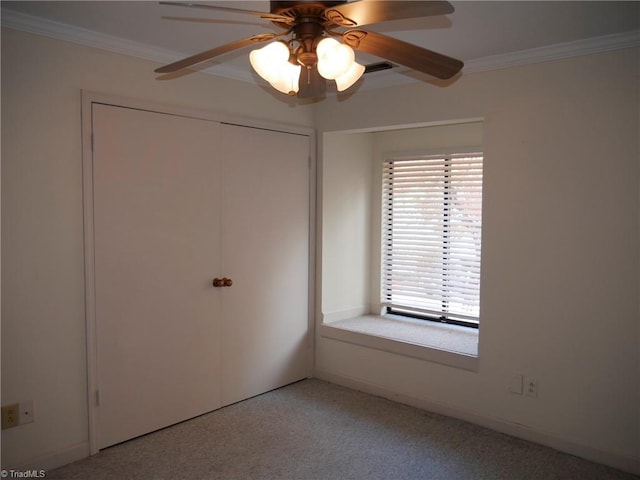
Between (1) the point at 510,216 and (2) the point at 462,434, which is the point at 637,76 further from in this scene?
(2) the point at 462,434

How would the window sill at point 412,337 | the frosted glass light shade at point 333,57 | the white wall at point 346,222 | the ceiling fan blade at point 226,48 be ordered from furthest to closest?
the white wall at point 346,222
the window sill at point 412,337
the ceiling fan blade at point 226,48
the frosted glass light shade at point 333,57

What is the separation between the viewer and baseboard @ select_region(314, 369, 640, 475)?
2766 mm

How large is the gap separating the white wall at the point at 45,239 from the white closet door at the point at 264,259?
97 centimetres

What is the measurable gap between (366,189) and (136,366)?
7.85ft

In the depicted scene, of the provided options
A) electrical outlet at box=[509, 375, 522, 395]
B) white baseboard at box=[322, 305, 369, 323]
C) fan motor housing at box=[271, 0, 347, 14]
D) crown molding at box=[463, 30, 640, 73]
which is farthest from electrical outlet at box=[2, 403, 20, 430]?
crown molding at box=[463, 30, 640, 73]

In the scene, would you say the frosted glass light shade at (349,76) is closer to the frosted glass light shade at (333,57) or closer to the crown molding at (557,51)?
the frosted glass light shade at (333,57)

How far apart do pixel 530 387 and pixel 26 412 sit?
285 centimetres

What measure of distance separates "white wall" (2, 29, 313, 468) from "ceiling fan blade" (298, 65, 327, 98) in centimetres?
142

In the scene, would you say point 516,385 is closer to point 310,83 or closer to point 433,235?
point 433,235

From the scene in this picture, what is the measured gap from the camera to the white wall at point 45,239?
99.0 inches

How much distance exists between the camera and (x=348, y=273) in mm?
4320

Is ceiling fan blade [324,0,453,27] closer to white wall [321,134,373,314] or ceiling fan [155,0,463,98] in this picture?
ceiling fan [155,0,463,98]

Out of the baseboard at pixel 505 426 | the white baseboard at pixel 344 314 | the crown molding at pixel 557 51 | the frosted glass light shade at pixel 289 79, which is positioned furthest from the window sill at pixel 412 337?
the frosted glass light shade at pixel 289 79

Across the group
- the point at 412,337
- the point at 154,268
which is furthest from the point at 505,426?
the point at 154,268
